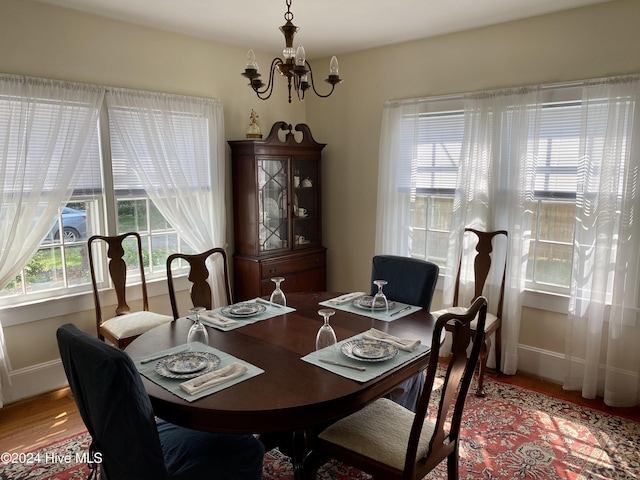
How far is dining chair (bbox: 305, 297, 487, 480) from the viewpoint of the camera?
1729mm

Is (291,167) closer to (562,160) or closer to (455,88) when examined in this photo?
(455,88)

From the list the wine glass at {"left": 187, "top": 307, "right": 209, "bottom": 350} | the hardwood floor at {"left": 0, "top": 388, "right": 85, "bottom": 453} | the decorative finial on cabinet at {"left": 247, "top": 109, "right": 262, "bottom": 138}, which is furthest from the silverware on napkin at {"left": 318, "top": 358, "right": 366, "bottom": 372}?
the decorative finial on cabinet at {"left": 247, "top": 109, "right": 262, "bottom": 138}

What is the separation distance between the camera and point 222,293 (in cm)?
420

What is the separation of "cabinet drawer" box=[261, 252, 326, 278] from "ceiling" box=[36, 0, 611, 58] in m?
1.89

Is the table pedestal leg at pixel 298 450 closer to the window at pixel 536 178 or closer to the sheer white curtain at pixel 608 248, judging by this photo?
the sheer white curtain at pixel 608 248

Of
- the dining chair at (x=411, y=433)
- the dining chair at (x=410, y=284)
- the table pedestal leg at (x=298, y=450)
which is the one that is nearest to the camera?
the dining chair at (x=411, y=433)

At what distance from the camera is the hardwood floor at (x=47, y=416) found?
2.75 metres

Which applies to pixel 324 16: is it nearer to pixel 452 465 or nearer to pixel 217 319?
pixel 217 319

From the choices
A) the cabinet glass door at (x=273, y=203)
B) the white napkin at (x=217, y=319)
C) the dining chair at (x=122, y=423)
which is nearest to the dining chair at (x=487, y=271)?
the cabinet glass door at (x=273, y=203)

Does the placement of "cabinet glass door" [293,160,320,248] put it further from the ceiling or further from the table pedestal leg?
the table pedestal leg

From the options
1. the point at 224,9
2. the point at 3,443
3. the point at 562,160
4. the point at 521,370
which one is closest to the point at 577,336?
the point at 521,370

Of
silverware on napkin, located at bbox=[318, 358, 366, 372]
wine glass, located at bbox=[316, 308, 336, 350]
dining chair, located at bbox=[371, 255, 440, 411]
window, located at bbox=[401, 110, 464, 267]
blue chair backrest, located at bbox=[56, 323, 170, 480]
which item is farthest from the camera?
window, located at bbox=[401, 110, 464, 267]

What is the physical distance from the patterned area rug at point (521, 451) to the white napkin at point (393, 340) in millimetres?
785

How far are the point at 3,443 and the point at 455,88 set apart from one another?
386 centimetres
